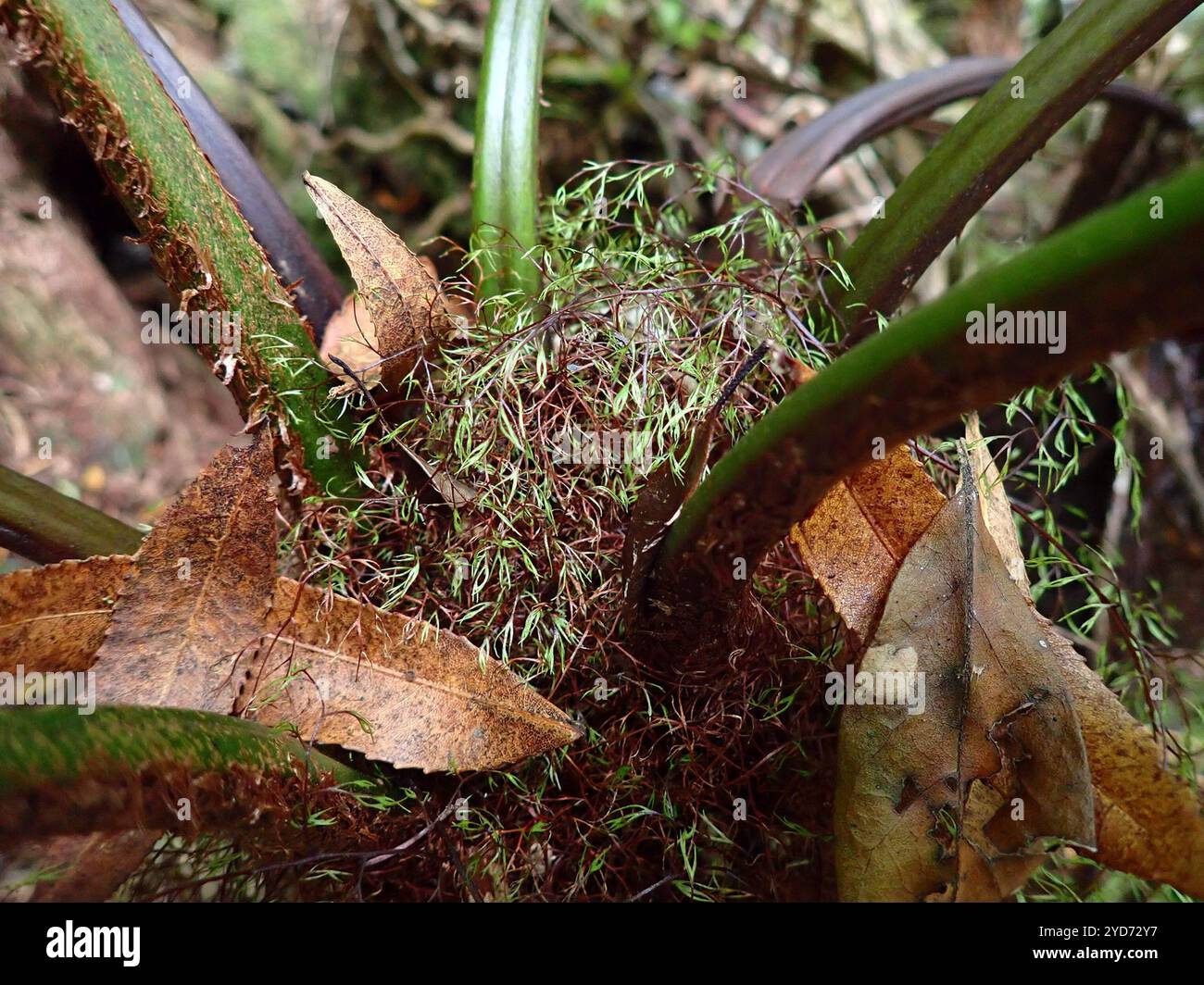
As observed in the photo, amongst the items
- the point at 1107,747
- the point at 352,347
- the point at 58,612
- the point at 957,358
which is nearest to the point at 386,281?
the point at 352,347

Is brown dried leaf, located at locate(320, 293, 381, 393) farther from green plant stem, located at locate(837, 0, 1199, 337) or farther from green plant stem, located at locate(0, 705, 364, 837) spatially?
green plant stem, located at locate(837, 0, 1199, 337)

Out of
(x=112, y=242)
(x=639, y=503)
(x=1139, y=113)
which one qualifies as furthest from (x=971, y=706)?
(x=112, y=242)

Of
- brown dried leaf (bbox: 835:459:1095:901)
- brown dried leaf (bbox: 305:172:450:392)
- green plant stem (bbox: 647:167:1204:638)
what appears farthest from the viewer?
brown dried leaf (bbox: 305:172:450:392)

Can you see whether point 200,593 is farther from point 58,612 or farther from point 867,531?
point 867,531

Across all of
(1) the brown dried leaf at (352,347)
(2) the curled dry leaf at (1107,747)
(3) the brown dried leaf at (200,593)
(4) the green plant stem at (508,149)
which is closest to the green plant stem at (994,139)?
(2) the curled dry leaf at (1107,747)

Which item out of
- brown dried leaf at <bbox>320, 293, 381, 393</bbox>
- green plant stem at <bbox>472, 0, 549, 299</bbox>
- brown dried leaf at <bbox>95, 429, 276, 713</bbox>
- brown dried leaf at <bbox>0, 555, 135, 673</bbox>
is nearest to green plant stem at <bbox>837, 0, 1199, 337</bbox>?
green plant stem at <bbox>472, 0, 549, 299</bbox>
